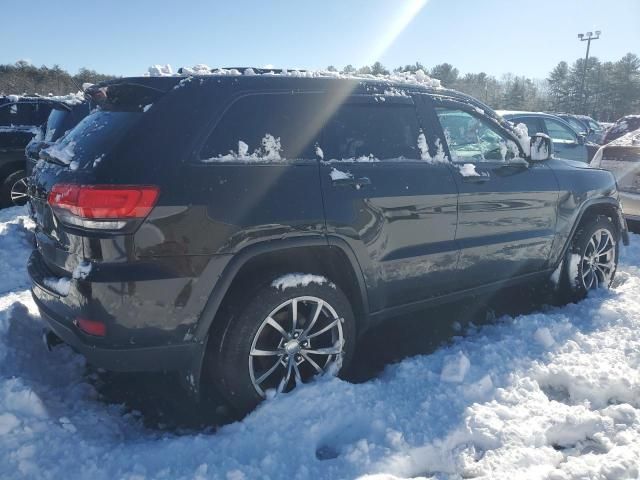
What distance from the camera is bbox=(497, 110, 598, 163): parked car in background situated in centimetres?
1003

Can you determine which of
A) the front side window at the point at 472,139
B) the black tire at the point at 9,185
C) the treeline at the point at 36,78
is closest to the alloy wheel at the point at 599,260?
the front side window at the point at 472,139

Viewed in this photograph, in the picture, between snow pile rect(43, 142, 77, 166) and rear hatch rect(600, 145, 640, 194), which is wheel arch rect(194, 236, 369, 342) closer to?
snow pile rect(43, 142, 77, 166)

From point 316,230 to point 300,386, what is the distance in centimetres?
89

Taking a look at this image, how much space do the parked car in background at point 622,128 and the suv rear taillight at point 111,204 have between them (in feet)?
39.7

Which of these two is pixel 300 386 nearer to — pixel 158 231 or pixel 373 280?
pixel 373 280

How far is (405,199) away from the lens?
3223 millimetres

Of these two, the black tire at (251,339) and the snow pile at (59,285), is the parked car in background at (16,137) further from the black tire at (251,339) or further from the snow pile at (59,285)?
the black tire at (251,339)

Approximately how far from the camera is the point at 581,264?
466 cm

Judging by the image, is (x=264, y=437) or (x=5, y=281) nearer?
(x=264, y=437)

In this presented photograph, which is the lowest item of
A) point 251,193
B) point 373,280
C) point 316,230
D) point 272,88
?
point 373,280

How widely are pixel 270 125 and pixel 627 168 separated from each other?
580cm

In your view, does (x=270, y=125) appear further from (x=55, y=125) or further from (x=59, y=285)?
(x=55, y=125)

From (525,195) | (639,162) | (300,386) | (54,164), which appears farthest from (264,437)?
(639,162)

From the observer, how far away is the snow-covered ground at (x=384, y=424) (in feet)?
7.88
